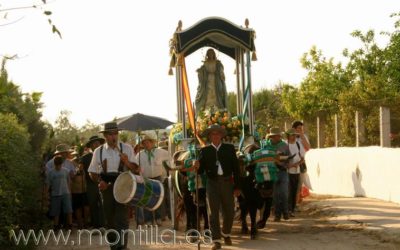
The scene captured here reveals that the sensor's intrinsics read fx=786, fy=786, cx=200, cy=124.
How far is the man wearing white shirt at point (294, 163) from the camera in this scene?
56.4 ft

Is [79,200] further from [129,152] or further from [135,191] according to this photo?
[135,191]

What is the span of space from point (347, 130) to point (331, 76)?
2755 centimetres

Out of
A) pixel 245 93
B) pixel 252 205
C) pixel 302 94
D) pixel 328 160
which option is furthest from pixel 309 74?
pixel 252 205

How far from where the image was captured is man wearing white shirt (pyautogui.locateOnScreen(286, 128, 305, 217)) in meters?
17.2

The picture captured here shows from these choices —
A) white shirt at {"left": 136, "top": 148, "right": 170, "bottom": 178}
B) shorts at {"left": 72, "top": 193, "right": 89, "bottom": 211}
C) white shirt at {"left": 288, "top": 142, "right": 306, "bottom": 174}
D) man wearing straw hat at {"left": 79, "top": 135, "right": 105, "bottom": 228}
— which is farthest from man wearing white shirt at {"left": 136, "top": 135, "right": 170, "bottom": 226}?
white shirt at {"left": 288, "top": 142, "right": 306, "bottom": 174}

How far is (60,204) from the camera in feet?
54.5

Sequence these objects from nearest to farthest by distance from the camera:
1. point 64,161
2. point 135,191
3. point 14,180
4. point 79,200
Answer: point 135,191
point 14,180
point 64,161
point 79,200

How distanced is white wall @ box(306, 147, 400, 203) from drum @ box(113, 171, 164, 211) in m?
7.68

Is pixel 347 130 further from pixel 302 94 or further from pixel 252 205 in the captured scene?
pixel 302 94

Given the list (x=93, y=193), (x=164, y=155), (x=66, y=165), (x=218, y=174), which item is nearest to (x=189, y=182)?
(x=218, y=174)

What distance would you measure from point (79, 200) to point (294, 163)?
4.83m

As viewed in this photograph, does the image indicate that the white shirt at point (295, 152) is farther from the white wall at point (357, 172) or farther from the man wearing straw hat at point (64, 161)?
the man wearing straw hat at point (64, 161)

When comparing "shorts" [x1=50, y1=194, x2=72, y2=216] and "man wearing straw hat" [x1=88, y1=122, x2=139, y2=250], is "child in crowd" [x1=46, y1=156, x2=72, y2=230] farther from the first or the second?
"man wearing straw hat" [x1=88, y1=122, x2=139, y2=250]

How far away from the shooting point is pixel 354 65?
1908 inches
